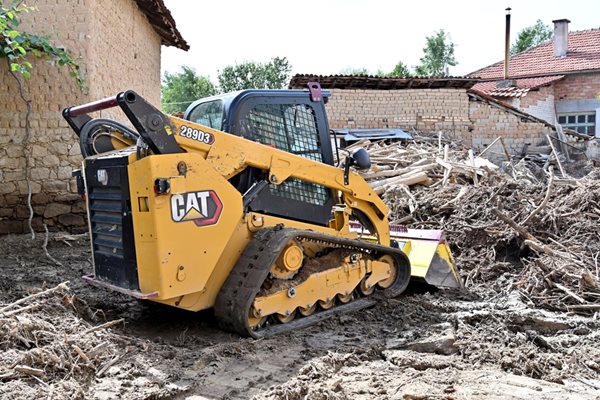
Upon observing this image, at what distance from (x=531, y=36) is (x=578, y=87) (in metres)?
26.1

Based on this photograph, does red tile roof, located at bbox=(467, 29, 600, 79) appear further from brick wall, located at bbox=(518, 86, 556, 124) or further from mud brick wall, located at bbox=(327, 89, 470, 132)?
mud brick wall, located at bbox=(327, 89, 470, 132)

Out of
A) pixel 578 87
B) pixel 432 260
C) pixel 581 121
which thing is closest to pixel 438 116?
pixel 581 121

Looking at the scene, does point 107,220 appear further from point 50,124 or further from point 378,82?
point 378,82

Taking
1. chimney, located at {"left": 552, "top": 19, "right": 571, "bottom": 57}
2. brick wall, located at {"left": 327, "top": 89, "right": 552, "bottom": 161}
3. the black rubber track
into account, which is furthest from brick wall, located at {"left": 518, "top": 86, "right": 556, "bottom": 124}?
the black rubber track

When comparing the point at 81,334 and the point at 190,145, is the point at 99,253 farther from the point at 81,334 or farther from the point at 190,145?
the point at 190,145

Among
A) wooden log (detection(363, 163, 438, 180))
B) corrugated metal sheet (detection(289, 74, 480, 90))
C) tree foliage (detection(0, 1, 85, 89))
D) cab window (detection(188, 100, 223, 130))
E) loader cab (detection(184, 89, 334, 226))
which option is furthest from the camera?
corrugated metal sheet (detection(289, 74, 480, 90))

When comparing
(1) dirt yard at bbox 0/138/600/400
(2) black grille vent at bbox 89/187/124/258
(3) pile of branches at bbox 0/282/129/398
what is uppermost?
(2) black grille vent at bbox 89/187/124/258

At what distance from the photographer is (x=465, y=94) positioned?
1691 centimetres

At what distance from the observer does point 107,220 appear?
462 centimetres

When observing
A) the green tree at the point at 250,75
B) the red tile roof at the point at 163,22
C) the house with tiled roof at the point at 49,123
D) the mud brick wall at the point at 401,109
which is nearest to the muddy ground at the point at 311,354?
the house with tiled roof at the point at 49,123

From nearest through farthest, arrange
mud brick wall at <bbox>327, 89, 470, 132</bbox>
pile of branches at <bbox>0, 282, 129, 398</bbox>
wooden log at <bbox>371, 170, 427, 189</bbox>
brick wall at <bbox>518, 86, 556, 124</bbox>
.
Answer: pile of branches at <bbox>0, 282, 129, 398</bbox>
wooden log at <bbox>371, 170, 427, 189</bbox>
mud brick wall at <bbox>327, 89, 470, 132</bbox>
brick wall at <bbox>518, 86, 556, 124</bbox>

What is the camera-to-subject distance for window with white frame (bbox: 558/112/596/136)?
23.7m

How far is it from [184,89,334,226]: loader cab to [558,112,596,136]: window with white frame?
850 inches

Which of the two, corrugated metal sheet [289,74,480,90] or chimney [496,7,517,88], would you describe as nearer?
corrugated metal sheet [289,74,480,90]
